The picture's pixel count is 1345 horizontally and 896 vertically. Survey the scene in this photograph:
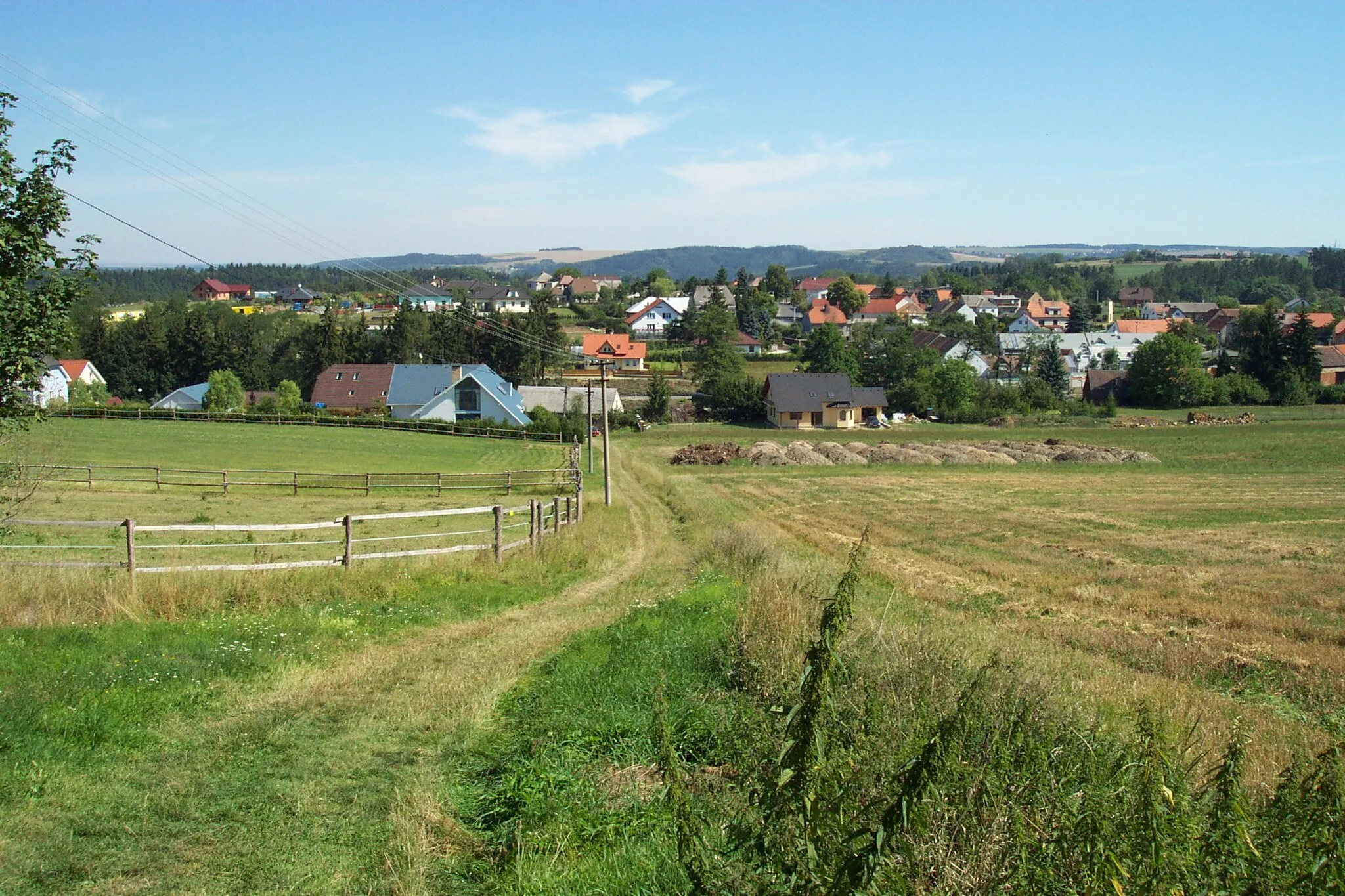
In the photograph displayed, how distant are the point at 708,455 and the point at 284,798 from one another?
168 feet

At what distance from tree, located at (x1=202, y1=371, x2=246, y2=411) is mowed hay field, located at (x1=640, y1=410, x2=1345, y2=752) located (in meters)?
40.7

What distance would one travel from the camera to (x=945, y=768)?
4.30 meters

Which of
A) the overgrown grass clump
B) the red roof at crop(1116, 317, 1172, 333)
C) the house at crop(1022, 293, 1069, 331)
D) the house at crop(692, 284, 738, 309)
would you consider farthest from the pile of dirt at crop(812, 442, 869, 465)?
the house at crop(1022, 293, 1069, 331)

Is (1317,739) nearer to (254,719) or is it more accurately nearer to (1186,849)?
(1186,849)

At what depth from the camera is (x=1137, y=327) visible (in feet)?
501

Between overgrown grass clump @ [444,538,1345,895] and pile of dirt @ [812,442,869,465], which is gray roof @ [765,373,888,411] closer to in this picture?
pile of dirt @ [812,442,869,465]

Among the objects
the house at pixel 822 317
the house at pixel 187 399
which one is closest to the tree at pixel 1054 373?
the house at pixel 822 317

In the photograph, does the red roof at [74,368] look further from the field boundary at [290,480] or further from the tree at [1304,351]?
the tree at [1304,351]

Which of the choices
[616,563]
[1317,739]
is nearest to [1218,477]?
[616,563]

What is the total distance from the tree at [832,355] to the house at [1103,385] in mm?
22187

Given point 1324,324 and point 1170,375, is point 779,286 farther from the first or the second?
point 1170,375

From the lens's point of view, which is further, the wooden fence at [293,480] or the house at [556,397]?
the house at [556,397]

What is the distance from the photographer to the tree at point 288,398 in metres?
70.4

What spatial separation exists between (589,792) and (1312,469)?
52.6 meters
